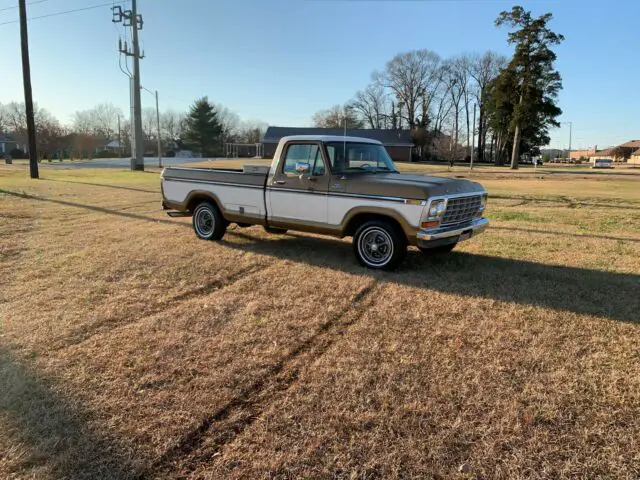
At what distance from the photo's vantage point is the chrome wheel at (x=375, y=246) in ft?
20.2

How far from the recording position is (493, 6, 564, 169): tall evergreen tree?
52.8m

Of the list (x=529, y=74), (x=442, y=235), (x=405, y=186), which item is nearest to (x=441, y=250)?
(x=442, y=235)

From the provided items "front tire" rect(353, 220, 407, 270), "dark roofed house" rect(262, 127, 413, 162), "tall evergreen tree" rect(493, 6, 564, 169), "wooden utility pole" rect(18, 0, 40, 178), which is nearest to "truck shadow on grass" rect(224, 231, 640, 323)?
"front tire" rect(353, 220, 407, 270)

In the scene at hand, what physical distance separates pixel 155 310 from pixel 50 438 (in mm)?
2164

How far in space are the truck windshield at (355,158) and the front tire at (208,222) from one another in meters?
2.54

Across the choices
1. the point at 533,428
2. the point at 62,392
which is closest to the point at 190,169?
the point at 62,392

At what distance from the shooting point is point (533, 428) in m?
2.82

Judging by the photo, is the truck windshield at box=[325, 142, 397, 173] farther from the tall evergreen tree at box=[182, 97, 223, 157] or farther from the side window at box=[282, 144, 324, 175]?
the tall evergreen tree at box=[182, 97, 223, 157]

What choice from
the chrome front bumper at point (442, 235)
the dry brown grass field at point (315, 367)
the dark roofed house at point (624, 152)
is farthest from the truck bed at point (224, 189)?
the dark roofed house at point (624, 152)

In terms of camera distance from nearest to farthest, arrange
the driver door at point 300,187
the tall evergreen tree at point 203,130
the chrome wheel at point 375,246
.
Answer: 1. the chrome wheel at point 375,246
2. the driver door at point 300,187
3. the tall evergreen tree at point 203,130

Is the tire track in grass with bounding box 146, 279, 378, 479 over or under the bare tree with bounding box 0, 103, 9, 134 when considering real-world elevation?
under

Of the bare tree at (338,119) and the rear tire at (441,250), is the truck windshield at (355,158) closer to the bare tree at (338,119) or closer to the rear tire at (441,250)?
the rear tire at (441,250)

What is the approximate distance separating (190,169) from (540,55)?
186 feet

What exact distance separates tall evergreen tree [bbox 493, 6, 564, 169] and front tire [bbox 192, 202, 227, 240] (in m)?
54.6
